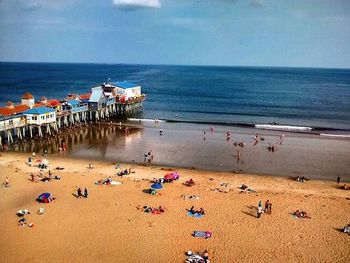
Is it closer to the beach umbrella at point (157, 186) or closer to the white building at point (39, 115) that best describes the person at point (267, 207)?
the beach umbrella at point (157, 186)

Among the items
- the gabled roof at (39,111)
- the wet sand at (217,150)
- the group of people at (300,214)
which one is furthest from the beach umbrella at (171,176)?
the gabled roof at (39,111)

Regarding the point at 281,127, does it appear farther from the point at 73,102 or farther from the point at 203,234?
the point at 203,234

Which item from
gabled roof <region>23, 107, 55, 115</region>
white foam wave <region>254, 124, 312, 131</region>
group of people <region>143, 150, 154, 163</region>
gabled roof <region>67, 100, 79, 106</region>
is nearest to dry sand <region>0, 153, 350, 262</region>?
group of people <region>143, 150, 154, 163</region>

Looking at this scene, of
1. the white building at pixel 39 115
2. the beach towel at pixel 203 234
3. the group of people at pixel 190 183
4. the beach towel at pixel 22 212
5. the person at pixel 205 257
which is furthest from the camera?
the white building at pixel 39 115

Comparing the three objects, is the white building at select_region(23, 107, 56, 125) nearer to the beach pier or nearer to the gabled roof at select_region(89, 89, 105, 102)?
the beach pier

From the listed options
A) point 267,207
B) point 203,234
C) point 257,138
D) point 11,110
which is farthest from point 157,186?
point 257,138

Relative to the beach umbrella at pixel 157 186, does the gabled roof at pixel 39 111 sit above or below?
above
